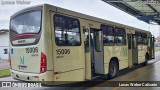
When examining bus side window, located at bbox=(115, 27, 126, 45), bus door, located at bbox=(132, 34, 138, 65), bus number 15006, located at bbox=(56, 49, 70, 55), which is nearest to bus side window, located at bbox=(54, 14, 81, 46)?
bus number 15006, located at bbox=(56, 49, 70, 55)

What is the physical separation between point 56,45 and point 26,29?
4.31 feet

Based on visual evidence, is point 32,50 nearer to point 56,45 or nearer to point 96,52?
point 56,45

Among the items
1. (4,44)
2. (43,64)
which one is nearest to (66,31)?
(43,64)

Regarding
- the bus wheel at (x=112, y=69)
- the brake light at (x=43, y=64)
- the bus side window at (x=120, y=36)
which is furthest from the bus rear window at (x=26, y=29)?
the bus side window at (x=120, y=36)

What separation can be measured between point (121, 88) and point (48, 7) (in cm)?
447

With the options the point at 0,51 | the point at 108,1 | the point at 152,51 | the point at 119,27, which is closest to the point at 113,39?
the point at 119,27

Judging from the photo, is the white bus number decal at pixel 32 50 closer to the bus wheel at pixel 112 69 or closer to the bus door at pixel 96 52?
the bus door at pixel 96 52

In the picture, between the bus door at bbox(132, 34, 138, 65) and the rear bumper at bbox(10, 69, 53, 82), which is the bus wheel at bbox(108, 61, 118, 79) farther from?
the rear bumper at bbox(10, 69, 53, 82)

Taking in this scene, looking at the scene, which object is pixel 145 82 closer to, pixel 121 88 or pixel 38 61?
pixel 121 88

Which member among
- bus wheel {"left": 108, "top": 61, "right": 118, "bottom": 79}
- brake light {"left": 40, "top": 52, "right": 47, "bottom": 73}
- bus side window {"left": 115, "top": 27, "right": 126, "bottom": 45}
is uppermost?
bus side window {"left": 115, "top": 27, "right": 126, "bottom": 45}

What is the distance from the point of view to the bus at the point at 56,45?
7176mm

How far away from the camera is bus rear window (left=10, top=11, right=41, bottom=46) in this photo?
292 inches

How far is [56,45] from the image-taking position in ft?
24.1

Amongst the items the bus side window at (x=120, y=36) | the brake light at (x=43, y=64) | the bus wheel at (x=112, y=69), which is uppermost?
the bus side window at (x=120, y=36)
